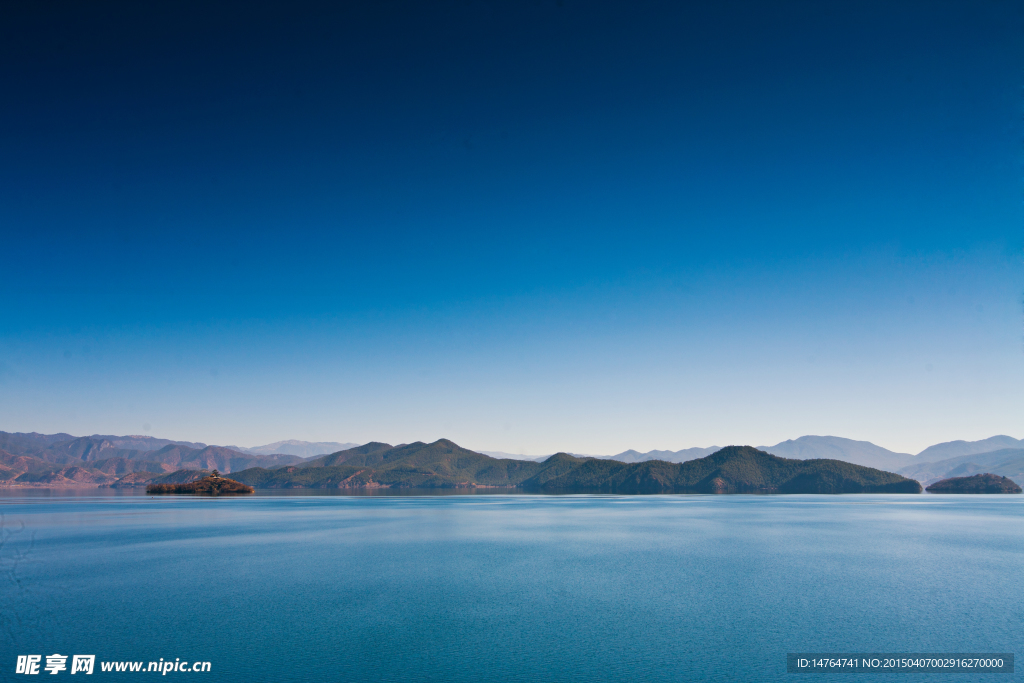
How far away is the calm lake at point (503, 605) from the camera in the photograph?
58.3 feet

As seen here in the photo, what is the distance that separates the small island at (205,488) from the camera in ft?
570

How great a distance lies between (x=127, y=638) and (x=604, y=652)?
18.9 metres

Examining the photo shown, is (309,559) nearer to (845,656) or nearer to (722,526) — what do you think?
(845,656)

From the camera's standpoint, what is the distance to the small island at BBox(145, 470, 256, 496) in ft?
570

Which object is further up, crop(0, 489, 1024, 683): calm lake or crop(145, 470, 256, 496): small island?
crop(0, 489, 1024, 683): calm lake

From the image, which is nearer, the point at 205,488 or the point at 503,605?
the point at 503,605

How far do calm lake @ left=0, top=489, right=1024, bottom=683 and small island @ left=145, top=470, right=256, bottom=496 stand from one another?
143527 millimetres

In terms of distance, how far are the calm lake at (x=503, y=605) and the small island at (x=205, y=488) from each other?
143527mm

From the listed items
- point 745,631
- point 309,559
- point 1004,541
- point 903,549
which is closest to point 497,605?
point 745,631

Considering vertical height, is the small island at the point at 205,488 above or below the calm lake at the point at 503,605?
below

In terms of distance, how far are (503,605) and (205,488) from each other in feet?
628

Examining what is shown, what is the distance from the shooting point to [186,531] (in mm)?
58375

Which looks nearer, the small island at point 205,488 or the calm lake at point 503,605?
the calm lake at point 503,605

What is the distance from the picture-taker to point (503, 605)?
2497 centimetres
